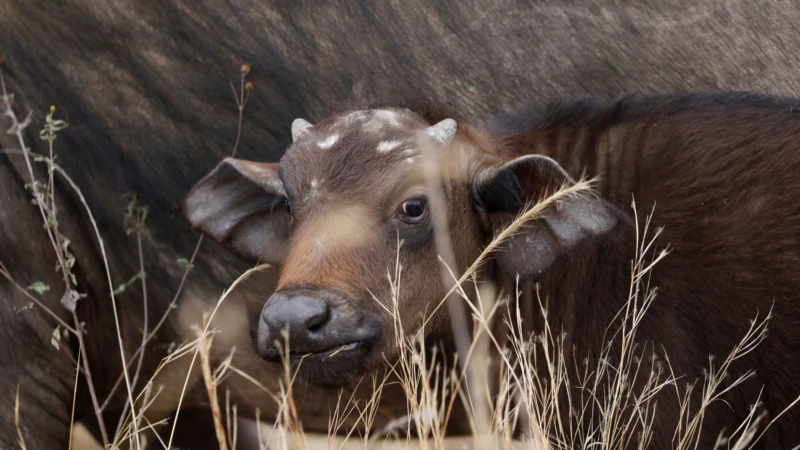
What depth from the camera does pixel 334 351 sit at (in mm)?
4191

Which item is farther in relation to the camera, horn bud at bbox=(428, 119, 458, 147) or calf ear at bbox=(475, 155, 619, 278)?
horn bud at bbox=(428, 119, 458, 147)

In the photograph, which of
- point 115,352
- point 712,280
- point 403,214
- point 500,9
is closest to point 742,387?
point 712,280

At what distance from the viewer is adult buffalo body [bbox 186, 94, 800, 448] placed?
4.41 metres

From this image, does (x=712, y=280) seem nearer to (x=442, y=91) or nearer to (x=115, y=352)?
(x=442, y=91)

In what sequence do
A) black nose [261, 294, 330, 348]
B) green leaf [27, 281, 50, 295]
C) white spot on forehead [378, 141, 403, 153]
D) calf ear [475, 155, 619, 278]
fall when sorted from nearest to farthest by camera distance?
black nose [261, 294, 330, 348]
calf ear [475, 155, 619, 278]
white spot on forehead [378, 141, 403, 153]
green leaf [27, 281, 50, 295]

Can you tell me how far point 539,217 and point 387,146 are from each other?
773 mm

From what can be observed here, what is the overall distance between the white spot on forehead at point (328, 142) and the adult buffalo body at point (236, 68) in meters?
1.27

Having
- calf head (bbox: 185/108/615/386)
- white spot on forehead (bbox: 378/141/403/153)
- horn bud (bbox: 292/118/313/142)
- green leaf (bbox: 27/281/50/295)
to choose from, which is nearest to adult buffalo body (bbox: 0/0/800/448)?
green leaf (bbox: 27/281/50/295)

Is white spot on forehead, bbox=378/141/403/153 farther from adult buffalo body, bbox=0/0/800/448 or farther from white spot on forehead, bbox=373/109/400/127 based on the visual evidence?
adult buffalo body, bbox=0/0/800/448

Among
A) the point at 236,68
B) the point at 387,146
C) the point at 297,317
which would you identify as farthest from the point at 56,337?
the point at 387,146

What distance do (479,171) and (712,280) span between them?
1170 millimetres

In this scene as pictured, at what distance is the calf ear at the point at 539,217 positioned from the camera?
15.0 feet

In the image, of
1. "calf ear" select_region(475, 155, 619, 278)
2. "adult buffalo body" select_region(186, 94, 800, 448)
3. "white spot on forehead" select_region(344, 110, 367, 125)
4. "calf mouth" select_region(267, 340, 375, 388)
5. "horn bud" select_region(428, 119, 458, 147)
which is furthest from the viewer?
"white spot on forehead" select_region(344, 110, 367, 125)

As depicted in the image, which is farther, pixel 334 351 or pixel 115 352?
pixel 115 352
